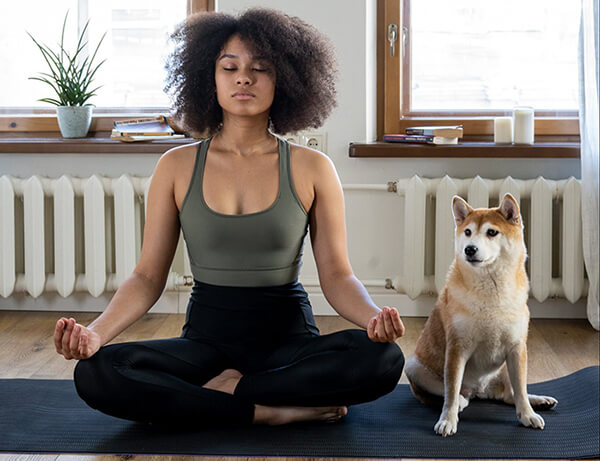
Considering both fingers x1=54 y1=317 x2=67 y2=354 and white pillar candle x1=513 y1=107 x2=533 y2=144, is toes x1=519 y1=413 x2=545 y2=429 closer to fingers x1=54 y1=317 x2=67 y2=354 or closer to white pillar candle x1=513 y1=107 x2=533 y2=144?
fingers x1=54 y1=317 x2=67 y2=354

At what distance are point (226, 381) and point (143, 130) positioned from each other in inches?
59.6

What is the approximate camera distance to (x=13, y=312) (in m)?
3.27

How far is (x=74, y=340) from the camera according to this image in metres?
1.71

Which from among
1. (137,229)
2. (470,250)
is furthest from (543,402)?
(137,229)

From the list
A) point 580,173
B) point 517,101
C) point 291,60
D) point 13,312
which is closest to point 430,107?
point 517,101

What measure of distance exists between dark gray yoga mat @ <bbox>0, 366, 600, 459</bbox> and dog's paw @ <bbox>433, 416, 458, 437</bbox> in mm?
16

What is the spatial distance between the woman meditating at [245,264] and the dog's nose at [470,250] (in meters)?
0.26

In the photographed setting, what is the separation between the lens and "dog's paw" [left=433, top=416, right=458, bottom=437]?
1890 mm

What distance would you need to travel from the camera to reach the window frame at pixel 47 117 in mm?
3307

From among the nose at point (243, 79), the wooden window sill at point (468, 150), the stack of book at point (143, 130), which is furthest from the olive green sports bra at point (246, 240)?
the stack of book at point (143, 130)

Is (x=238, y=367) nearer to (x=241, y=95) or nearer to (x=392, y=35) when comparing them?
(x=241, y=95)

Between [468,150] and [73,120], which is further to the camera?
[73,120]

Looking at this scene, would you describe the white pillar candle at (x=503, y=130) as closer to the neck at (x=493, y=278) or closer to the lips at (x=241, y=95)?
the neck at (x=493, y=278)

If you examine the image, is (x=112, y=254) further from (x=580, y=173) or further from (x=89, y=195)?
(x=580, y=173)
